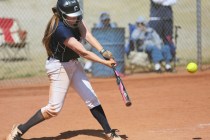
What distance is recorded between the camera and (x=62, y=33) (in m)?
6.34

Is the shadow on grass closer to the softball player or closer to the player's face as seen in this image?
the softball player

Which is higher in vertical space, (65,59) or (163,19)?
(65,59)

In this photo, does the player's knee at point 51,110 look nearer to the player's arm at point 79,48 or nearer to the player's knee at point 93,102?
the player's knee at point 93,102

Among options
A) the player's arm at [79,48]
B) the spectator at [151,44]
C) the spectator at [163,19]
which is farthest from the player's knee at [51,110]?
the spectator at [163,19]

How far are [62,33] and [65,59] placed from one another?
1.48 ft

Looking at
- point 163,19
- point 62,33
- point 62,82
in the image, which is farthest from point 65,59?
point 163,19

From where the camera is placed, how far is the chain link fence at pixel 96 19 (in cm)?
1540

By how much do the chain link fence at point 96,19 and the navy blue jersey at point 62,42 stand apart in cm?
792

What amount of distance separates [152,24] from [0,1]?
7429 mm

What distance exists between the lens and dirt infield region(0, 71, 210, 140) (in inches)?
290

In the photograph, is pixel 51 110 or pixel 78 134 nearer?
pixel 51 110

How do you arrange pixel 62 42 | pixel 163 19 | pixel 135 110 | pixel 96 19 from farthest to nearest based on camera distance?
pixel 96 19
pixel 163 19
pixel 135 110
pixel 62 42

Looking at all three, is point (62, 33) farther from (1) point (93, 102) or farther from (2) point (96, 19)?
(2) point (96, 19)

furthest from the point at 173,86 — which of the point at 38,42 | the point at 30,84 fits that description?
the point at 38,42
